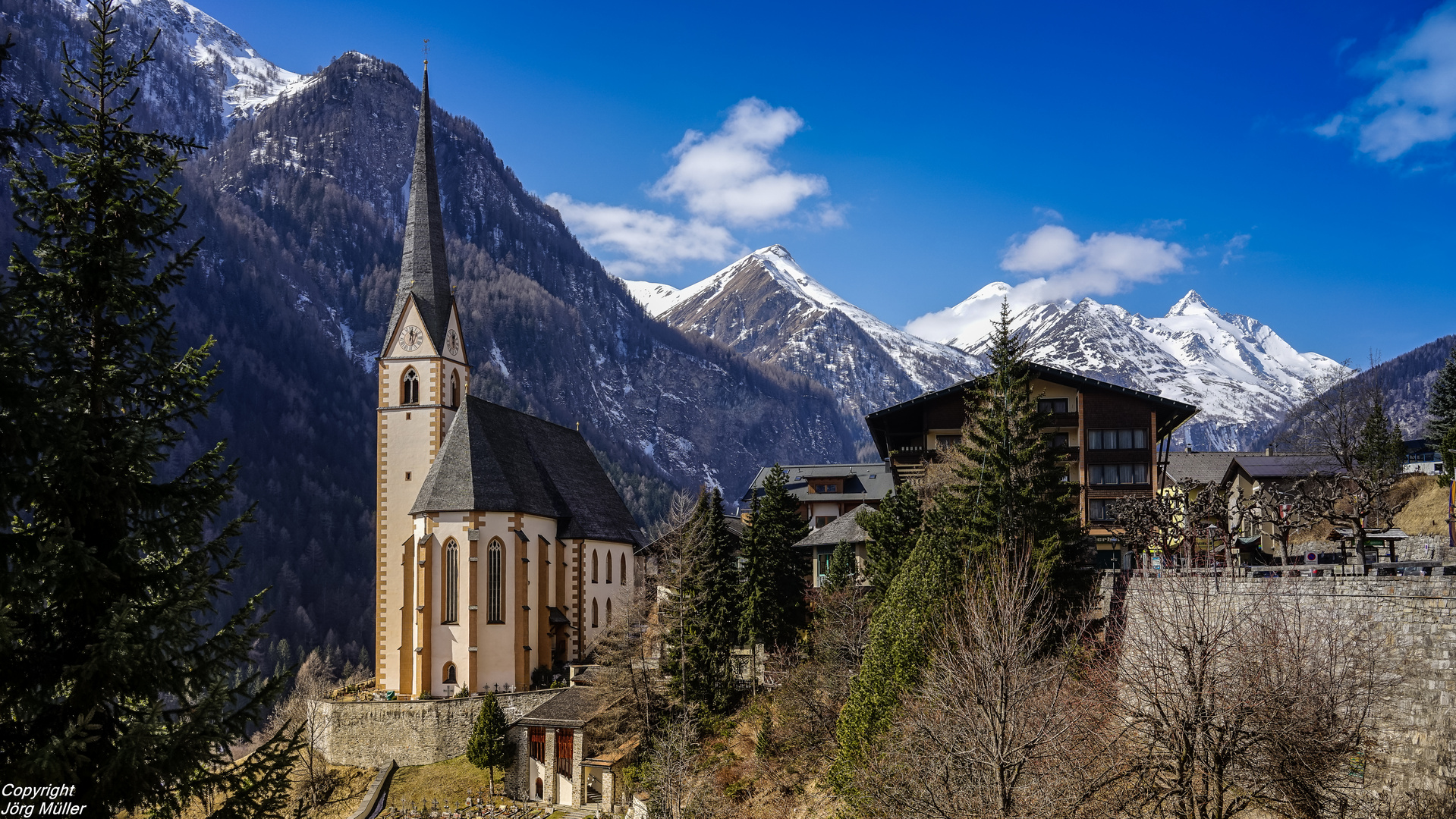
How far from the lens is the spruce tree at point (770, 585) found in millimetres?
49312

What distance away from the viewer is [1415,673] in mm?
22234

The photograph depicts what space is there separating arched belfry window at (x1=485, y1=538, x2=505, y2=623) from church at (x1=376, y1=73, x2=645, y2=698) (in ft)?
0.22

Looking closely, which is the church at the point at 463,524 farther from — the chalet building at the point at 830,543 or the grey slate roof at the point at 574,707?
the chalet building at the point at 830,543

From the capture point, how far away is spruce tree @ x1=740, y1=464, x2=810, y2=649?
49.3 metres

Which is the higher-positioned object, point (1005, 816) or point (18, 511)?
point (18, 511)

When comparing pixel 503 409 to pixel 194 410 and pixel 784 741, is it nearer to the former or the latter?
pixel 784 741

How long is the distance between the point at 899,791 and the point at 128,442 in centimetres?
1843

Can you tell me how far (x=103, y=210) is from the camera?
14195 mm

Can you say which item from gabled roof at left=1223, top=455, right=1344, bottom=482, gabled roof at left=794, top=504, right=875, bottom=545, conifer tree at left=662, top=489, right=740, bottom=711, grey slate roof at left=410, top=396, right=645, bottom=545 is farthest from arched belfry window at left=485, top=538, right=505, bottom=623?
gabled roof at left=1223, top=455, right=1344, bottom=482

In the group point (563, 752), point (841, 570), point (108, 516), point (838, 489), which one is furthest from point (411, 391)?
point (108, 516)

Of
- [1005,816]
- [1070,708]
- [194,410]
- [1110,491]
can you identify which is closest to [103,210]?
[194,410]

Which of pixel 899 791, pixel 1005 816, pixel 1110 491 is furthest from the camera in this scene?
pixel 1110 491

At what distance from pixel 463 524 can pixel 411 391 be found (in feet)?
39.2

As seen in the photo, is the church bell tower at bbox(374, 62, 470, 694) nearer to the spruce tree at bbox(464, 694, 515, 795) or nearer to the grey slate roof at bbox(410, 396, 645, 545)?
the grey slate roof at bbox(410, 396, 645, 545)
